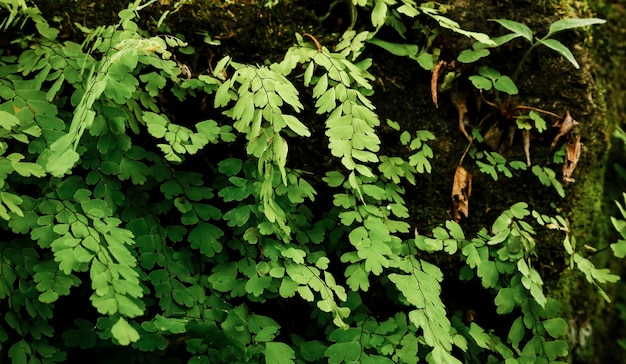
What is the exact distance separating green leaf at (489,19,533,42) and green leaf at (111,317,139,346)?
5.36 feet

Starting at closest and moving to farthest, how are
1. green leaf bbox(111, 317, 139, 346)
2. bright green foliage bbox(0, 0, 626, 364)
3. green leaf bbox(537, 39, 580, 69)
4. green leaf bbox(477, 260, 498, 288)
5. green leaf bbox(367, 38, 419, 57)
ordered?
green leaf bbox(111, 317, 139, 346)
bright green foliage bbox(0, 0, 626, 364)
green leaf bbox(477, 260, 498, 288)
green leaf bbox(537, 39, 580, 69)
green leaf bbox(367, 38, 419, 57)

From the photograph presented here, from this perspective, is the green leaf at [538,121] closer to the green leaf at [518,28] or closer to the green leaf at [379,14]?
the green leaf at [518,28]

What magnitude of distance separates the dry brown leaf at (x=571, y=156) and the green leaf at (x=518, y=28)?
1.51ft

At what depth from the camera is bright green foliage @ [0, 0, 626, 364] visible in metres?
1.56

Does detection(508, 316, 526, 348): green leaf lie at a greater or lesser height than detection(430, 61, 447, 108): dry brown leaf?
lesser

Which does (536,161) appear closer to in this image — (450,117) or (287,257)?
(450,117)

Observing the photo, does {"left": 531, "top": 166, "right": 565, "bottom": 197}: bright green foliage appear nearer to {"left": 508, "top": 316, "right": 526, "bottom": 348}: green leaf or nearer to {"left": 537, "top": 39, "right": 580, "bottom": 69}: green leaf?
{"left": 537, "top": 39, "right": 580, "bottom": 69}: green leaf

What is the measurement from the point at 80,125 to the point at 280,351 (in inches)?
35.6

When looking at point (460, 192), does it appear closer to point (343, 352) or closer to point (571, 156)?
point (571, 156)

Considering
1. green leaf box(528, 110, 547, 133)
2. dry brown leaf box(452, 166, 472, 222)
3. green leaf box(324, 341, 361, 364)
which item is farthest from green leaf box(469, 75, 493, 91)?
green leaf box(324, 341, 361, 364)

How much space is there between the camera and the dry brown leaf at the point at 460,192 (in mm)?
2064

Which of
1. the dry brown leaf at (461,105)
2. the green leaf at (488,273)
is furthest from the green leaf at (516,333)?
the dry brown leaf at (461,105)

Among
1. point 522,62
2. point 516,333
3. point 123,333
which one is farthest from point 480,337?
point 123,333

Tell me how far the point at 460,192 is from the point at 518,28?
2.15 feet
